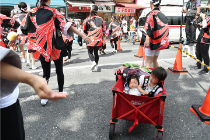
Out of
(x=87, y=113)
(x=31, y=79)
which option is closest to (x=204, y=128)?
(x=87, y=113)

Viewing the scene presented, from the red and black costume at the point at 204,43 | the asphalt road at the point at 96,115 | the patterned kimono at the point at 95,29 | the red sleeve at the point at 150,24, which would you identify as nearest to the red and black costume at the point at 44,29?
the asphalt road at the point at 96,115

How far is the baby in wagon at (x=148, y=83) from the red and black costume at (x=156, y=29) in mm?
1438

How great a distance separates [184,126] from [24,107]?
2910 mm

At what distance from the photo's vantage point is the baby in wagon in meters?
2.46

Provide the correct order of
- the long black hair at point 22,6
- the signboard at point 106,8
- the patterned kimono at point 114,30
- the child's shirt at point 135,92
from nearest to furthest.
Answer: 1. the child's shirt at point 135,92
2. the long black hair at point 22,6
3. the patterned kimono at point 114,30
4. the signboard at point 106,8

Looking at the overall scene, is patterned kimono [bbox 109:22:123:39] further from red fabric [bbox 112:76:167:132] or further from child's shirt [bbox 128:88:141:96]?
red fabric [bbox 112:76:167:132]

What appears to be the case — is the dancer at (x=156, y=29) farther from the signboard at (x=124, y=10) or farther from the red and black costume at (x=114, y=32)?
the signboard at (x=124, y=10)

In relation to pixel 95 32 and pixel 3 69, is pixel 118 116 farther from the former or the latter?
pixel 95 32

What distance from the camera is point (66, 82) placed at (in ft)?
15.1

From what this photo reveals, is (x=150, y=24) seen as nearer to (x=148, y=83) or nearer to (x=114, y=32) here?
(x=148, y=83)

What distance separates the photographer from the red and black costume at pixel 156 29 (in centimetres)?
379

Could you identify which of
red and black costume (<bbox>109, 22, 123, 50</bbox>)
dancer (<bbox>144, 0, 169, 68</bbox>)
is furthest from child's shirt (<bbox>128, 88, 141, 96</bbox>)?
red and black costume (<bbox>109, 22, 123, 50</bbox>)

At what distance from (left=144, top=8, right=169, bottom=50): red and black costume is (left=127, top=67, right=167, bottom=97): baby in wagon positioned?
1.44 m

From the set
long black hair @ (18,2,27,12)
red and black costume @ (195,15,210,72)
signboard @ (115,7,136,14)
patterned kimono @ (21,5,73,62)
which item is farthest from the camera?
signboard @ (115,7,136,14)
